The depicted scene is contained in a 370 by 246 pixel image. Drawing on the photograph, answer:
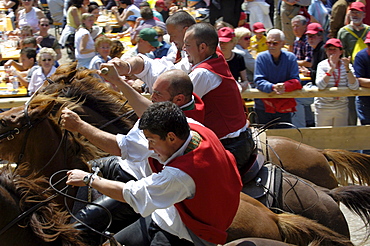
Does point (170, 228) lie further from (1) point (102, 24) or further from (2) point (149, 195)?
(1) point (102, 24)

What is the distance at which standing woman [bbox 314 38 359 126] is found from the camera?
21.3 ft

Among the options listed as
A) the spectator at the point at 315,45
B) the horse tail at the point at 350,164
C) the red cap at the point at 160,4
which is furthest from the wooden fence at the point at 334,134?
the red cap at the point at 160,4

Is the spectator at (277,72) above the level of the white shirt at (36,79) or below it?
above

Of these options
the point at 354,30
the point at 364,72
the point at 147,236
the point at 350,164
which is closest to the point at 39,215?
the point at 147,236

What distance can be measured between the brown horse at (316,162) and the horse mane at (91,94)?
4.72 ft

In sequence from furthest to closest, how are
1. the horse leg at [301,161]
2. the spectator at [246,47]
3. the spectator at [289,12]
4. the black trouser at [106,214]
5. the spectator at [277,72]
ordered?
the spectator at [289,12] < the spectator at [246,47] < the spectator at [277,72] < the horse leg at [301,161] < the black trouser at [106,214]

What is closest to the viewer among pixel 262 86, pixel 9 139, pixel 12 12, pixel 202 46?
pixel 9 139

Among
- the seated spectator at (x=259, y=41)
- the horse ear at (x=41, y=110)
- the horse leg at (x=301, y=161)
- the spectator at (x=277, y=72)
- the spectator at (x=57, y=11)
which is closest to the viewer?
the horse ear at (x=41, y=110)

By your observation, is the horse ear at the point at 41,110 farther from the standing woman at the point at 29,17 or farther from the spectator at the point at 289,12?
the standing woman at the point at 29,17

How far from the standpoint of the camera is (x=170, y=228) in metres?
3.06

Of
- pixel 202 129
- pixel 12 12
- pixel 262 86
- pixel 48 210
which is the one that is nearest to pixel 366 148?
Answer: pixel 262 86

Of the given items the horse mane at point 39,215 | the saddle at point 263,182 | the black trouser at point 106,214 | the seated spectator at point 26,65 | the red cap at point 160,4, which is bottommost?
the seated spectator at point 26,65

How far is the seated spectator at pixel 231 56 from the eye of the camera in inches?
250

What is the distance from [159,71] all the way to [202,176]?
6.08 ft
